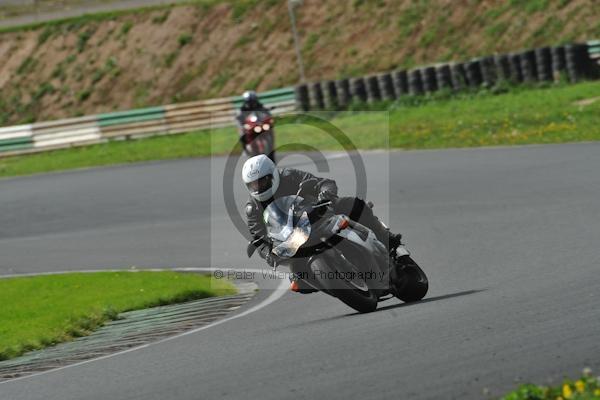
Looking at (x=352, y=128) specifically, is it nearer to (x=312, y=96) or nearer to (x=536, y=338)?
(x=312, y=96)

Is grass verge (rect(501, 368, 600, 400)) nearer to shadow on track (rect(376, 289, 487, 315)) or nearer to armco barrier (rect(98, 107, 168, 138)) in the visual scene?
shadow on track (rect(376, 289, 487, 315))

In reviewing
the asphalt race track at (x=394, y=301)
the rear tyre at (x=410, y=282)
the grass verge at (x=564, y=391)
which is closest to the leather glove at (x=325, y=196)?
the rear tyre at (x=410, y=282)

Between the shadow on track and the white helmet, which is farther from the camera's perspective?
the shadow on track

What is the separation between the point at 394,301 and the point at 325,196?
134cm

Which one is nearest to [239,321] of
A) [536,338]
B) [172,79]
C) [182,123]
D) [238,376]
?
[238,376]

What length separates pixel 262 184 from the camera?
9.66 meters

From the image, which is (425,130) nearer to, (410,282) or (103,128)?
(103,128)

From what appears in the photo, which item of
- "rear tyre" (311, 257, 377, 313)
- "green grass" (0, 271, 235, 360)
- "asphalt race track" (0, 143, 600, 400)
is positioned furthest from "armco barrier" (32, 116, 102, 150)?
"rear tyre" (311, 257, 377, 313)

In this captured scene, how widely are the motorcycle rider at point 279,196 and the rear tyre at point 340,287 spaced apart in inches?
11.8

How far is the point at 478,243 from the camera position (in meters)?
13.3

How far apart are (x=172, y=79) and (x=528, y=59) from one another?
16.3m

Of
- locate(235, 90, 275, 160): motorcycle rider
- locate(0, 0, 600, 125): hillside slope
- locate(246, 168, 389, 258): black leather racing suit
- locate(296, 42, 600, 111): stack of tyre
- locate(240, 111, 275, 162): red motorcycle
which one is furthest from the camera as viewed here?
locate(0, 0, 600, 125): hillside slope

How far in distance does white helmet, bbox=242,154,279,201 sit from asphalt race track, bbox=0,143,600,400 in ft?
3.60

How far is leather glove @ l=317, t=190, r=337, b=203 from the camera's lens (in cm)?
967
